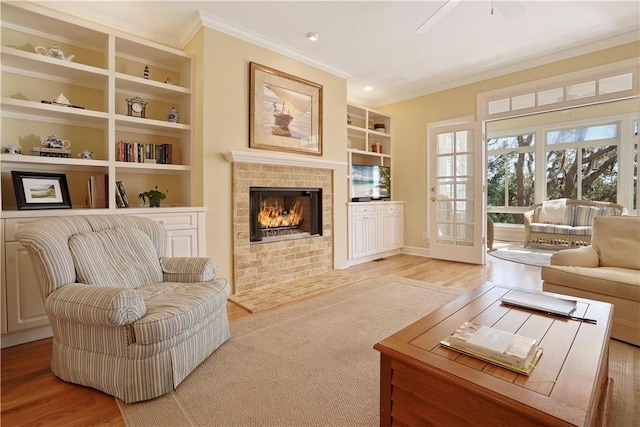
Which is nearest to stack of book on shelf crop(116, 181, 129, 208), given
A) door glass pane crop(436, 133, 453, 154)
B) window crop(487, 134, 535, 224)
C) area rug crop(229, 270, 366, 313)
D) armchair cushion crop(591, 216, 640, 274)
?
area rug crop(229, 270, 366, 313)

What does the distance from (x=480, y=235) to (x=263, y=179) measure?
3255 mm

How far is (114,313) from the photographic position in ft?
4.95

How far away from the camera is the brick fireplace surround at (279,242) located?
3371 mm

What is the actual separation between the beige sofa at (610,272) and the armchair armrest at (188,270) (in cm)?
262

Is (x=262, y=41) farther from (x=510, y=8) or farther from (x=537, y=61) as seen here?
(x=537, y=61)

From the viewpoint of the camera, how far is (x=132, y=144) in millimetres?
2992

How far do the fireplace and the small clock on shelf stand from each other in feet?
4.24

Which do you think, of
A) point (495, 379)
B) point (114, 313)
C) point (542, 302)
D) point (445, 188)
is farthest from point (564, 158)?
point (114, 313)

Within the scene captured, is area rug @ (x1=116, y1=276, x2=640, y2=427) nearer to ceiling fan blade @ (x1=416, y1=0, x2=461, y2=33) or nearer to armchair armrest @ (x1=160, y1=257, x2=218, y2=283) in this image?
armchair armrest @ (x1=160, y1=257, x2=218, y2=283)

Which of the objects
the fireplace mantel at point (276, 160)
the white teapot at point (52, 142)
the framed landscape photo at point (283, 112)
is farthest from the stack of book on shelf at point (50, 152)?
the framed landscape photo at point (283, 112)

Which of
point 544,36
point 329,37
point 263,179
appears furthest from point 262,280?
point 544,36

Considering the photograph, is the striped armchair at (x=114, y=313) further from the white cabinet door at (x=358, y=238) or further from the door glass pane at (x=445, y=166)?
the door glass pane at (x=445, y=166)

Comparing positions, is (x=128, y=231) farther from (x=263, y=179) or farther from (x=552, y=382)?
(x=552, y=382)

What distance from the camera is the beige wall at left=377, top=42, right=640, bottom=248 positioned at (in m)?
4.80
